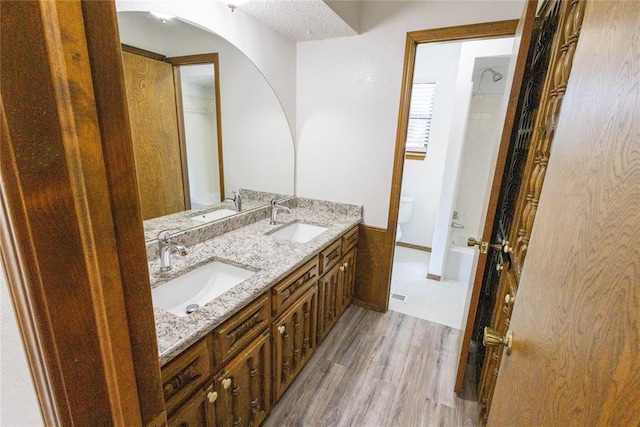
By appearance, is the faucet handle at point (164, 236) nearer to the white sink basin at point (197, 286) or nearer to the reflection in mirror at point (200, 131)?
the white sink basin at point (197, 286)

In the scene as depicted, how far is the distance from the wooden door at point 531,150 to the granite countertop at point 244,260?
3.02ft

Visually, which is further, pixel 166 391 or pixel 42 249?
pixel 166 391

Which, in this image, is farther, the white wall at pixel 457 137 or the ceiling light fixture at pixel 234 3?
the white wall at pixel 457 137

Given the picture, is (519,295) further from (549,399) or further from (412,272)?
(412,272)

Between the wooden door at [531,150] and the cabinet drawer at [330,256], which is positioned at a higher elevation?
the wooden door at [531,150]

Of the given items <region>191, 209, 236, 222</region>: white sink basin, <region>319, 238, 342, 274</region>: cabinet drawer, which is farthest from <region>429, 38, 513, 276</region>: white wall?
<region>191, 209, 236, 222</region>: white sink basin

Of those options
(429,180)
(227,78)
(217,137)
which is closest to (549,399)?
(217,137)

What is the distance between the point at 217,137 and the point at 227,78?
0.36 m

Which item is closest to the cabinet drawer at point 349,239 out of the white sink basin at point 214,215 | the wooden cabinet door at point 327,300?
the wooden cabinet door at point 327,300

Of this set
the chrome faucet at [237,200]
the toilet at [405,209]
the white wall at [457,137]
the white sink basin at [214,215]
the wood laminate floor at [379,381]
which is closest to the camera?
the wood laminate floor at [379,381]

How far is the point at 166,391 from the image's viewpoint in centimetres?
89

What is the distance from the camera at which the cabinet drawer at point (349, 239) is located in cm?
212

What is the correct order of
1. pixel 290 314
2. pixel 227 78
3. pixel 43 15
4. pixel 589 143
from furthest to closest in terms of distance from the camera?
pixel 227 78 < pixel 290 314 < pixel 589 143 < pixel 43 15

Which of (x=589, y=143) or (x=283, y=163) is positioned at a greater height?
(x=589, y=143)
